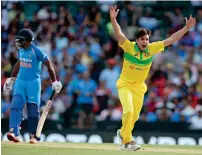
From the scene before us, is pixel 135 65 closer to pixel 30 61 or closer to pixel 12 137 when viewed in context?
pixel 30 61

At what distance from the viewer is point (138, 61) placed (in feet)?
34.8

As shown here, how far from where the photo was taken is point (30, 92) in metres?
11.5

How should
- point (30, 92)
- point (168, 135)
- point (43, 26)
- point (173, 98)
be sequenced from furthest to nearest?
point (43, 26)
point (173, 98)
point (168, 135)
point (30, 92)

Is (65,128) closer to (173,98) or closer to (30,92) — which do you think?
(173,98)

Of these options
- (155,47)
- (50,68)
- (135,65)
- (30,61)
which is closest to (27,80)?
(30,61)

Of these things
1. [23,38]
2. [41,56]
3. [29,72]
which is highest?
[23,38]

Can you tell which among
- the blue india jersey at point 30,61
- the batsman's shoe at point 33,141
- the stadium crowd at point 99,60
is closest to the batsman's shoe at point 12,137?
the batsman's shoe at point 33,141

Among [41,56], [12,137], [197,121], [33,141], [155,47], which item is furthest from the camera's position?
[197,121]

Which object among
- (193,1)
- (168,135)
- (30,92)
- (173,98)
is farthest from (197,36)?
(30,92)

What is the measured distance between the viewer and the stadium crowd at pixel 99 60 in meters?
16.0

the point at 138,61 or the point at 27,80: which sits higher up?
the point at 138,61

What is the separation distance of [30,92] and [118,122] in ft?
13.9

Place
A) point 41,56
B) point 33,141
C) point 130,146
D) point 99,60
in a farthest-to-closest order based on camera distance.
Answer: point 99,60 < point 33,141 < point 41,56 < point 130,146

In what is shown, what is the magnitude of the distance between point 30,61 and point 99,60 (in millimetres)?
6004
